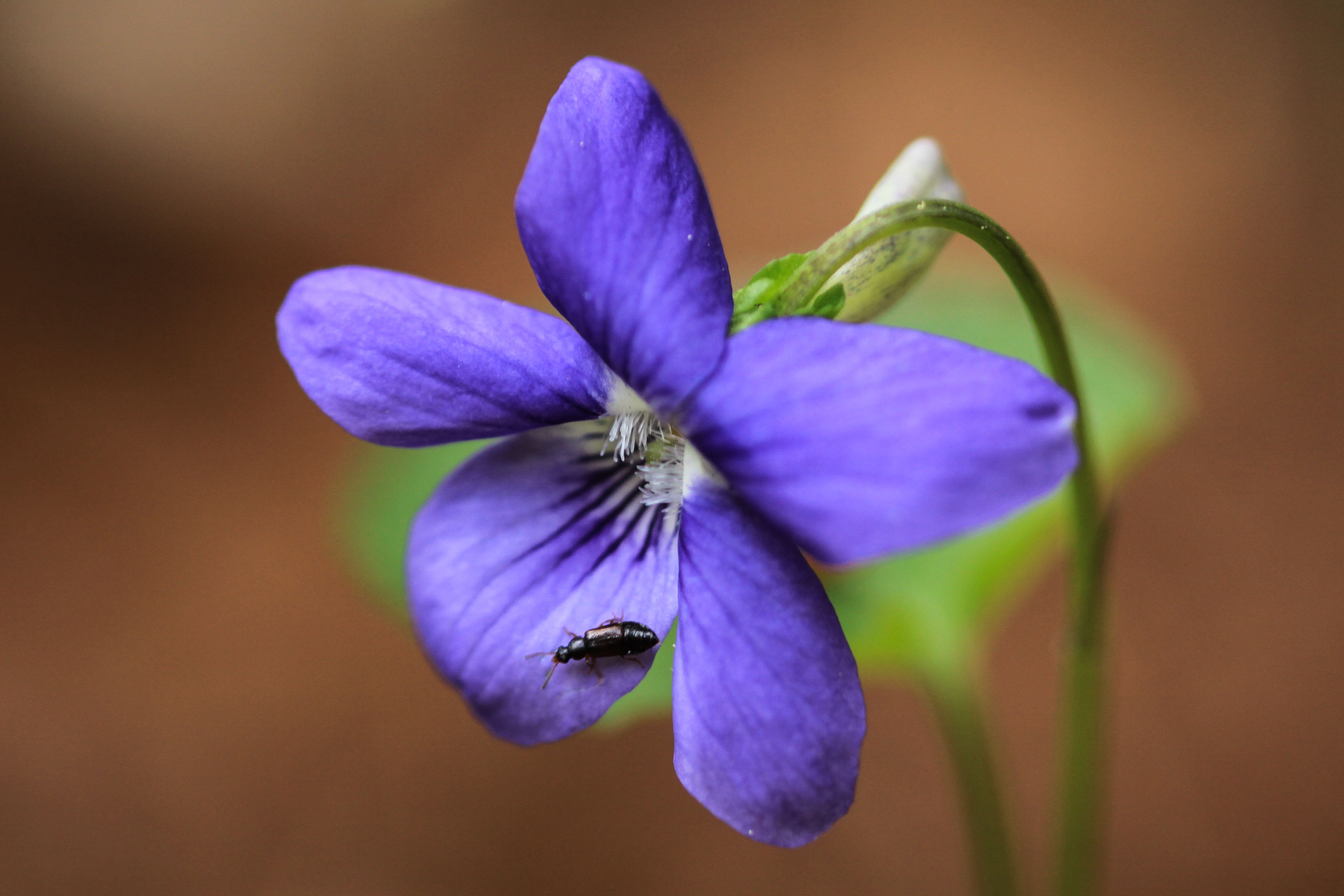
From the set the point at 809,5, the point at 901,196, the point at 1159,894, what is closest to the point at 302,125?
the point at 809,5

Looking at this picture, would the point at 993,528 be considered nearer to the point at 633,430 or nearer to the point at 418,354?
the point at 633,430

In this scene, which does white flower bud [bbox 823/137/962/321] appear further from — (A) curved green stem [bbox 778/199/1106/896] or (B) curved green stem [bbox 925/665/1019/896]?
(B) curved green stem [bbox 925/665/1019/896]

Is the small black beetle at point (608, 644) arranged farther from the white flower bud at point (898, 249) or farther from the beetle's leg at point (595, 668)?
the white flower bud at point (898, 249)

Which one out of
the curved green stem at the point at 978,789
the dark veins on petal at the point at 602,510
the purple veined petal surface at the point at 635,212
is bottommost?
the curved green stem at the point at 978,789

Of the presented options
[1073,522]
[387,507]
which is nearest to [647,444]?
[1073,522]

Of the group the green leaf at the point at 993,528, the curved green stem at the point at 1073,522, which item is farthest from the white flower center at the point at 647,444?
the green leaf at the point at 993,528

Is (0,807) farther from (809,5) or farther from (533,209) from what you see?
(809,5)
